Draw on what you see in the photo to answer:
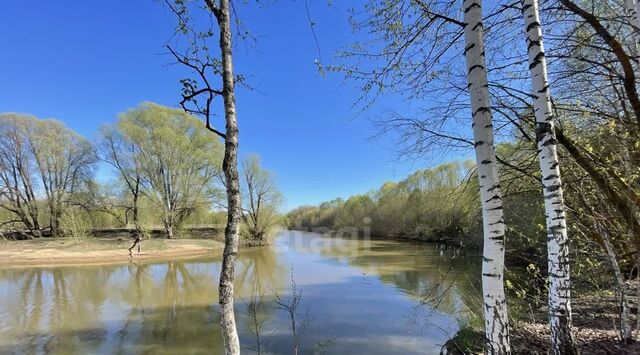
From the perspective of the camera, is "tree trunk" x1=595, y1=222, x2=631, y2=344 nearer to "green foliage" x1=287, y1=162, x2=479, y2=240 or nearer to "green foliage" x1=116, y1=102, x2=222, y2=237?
"green foliage" x1=287, y1=162, x2=479, y2=240

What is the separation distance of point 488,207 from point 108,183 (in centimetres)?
2889

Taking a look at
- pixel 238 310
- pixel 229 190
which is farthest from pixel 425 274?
pixel 229 190

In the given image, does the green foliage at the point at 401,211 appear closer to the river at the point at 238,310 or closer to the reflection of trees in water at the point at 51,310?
the river at the point at 238,310

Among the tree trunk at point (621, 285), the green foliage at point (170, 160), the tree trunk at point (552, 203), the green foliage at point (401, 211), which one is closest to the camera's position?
the tree trunk at point (552, 203)

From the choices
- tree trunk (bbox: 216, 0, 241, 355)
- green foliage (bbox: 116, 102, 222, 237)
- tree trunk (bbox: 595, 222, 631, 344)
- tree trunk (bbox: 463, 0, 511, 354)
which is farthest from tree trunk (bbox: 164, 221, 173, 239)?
tree trunk (bbox: 595, 222, 631, 344)

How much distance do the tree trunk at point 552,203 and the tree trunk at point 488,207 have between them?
1.89 feet

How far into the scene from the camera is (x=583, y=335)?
3518 mm

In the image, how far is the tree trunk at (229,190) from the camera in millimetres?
2375

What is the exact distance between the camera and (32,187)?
24.9 metres

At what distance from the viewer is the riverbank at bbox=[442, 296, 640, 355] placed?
305 centimetres

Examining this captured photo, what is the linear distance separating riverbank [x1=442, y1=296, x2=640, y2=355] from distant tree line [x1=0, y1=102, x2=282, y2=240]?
76.5 feet

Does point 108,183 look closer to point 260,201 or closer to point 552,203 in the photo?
point 260,201

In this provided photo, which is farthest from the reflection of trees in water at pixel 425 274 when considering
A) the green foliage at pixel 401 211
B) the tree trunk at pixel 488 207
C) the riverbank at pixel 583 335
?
the tree trunk at pixel 488 207

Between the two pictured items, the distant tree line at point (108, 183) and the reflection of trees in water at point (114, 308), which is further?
the distant tree line at point (108, 183)
